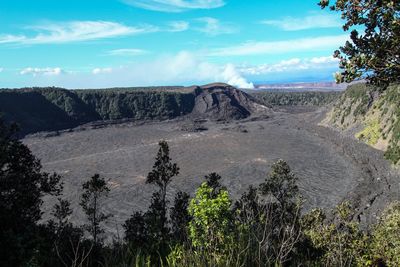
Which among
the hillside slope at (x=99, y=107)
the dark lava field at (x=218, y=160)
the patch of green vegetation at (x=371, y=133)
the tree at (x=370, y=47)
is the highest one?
the tree at (x=370, y=47)

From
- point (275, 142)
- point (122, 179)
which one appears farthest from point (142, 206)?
point (275, 142)

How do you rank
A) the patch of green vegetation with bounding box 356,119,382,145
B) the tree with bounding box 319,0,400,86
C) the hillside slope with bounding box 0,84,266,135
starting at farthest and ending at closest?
the hillside slope with bounding box 0,84,266,135 → the patch of green vegetation with bounding box 356,119,382,145 → the tree with bounding box 319,0,400,86

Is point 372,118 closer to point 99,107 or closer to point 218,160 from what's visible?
point 218,160

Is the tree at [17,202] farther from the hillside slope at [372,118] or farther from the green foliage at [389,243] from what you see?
the hillside slope at [372,118]

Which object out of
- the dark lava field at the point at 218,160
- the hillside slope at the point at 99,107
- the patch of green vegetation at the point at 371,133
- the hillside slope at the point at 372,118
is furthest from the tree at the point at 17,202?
the hillside slope at the point at 99,107

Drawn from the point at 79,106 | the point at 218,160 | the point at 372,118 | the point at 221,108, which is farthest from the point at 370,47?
the point at 221,108

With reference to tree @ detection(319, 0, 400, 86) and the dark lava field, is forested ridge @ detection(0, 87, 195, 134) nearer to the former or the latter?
the dark lava field

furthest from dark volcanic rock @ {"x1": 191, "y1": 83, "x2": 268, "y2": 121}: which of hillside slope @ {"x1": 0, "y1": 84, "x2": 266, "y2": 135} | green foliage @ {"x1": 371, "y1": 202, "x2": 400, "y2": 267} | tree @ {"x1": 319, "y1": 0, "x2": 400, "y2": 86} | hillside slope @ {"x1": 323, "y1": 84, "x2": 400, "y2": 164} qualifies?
tree @ {"x1": 319, "y1": 0, "x2": 400, "y2": 86}
